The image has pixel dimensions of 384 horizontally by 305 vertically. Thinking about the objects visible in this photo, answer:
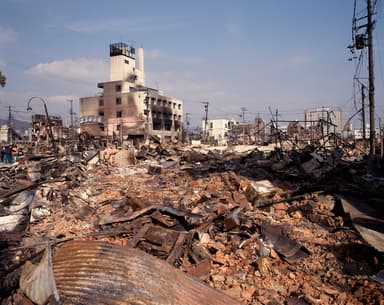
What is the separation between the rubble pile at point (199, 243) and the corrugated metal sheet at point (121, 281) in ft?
0.04

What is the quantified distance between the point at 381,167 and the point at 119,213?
352 inches

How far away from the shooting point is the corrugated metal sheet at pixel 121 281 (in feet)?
9.86

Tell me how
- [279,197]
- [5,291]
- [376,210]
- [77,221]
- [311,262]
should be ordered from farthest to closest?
1. [279,197]
2. [77,221]
3. [376,210]
4. [311,262]
5. [5,291]

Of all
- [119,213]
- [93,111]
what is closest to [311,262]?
[119,213]

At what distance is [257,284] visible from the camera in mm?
4137

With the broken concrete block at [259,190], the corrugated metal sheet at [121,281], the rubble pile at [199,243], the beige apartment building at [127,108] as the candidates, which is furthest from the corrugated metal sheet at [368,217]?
the beige apartment building at [127,108]

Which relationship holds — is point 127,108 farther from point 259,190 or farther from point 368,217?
point 368,217

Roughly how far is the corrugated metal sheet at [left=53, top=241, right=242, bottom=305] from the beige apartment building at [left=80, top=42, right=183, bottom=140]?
140ft

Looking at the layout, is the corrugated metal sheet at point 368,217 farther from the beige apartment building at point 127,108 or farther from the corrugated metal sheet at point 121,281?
the beige apartment building at point 127,108

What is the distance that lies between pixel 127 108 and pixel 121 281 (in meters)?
50.2

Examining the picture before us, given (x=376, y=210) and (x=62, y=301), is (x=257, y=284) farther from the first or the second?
(x=376, y=210)

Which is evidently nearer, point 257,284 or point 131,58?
point 257,284

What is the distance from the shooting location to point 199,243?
5176 mm

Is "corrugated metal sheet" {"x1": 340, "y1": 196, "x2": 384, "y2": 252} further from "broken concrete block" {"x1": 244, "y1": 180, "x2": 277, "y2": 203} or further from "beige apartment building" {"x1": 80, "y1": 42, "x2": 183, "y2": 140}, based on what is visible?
"beige apartment building" {"x1": 80, "y1": 42, "x2": 183, "y2": 140}
